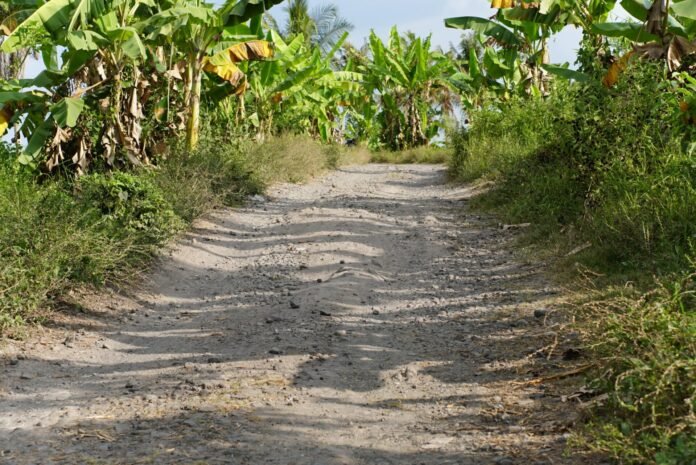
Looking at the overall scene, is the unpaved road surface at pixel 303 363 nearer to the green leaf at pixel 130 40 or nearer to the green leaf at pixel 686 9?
the green leaf at pixel 130 40

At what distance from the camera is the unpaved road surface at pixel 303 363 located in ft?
14.0

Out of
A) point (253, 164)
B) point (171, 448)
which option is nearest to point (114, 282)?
point (171, 448)

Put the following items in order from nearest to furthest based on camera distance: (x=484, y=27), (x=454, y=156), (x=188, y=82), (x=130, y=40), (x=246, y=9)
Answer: (x=130, y=40) → (x=246, y=9) → (x=188, y=82) → (x=484, y=27) → (x=454, y=156)

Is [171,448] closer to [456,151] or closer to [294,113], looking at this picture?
[456,151]

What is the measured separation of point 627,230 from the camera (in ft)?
23.8

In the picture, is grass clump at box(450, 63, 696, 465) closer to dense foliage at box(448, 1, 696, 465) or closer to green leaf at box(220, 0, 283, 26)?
dense foliage at box(448, 1, 696, 465)

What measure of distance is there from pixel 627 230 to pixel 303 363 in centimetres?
350

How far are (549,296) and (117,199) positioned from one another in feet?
16.8

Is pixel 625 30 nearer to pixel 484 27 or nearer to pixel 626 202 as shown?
pixel 626 202

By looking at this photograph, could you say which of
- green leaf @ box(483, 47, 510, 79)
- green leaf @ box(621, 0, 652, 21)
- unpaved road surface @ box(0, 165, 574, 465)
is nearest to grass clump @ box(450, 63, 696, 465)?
unpaved road surface @ box(0, 165, 574, 465)

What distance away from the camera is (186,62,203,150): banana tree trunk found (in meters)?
13.8

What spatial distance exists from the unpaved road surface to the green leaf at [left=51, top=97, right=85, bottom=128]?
84.3 inches

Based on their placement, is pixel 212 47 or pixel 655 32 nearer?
pixel 655 32

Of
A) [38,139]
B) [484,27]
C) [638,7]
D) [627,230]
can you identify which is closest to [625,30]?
[638,7]
